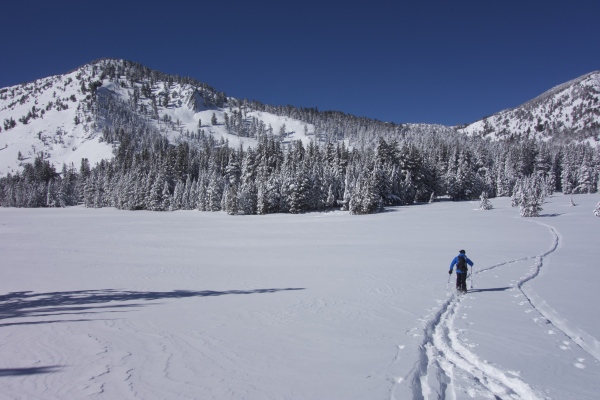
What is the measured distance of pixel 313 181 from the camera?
7212 cm

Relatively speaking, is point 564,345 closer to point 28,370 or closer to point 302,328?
point 302,328

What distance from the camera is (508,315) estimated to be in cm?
1000

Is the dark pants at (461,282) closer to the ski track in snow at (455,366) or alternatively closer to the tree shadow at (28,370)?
the ski track in snow at (455,366)

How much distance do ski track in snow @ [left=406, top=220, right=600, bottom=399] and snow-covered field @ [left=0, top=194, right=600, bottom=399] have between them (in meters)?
0.03

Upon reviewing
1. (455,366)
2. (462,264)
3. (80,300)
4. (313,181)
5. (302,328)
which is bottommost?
(80,300)

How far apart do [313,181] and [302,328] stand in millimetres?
63522

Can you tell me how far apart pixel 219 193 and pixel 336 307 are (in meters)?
70.3

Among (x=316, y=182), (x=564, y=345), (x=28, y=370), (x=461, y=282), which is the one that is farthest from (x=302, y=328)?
(x=316, y=182)

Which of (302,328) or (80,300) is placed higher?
(302,328)

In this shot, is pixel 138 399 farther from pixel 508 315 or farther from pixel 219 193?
pixel 219 193

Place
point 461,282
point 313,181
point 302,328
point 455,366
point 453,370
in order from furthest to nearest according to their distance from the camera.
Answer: point 313,181
point 461,282
point 302,328
point 455,366
point 453,370

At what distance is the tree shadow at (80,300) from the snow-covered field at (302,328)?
78 mm

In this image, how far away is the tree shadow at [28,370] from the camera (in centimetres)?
623

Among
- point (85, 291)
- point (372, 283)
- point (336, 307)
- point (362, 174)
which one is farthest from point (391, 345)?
point (362, 174)
